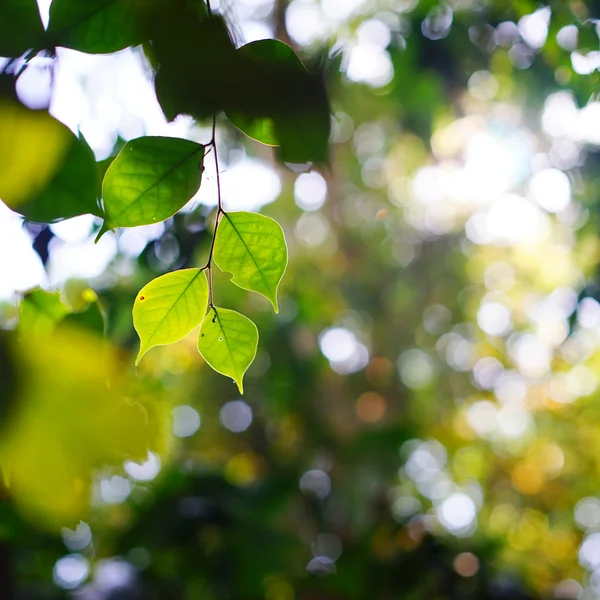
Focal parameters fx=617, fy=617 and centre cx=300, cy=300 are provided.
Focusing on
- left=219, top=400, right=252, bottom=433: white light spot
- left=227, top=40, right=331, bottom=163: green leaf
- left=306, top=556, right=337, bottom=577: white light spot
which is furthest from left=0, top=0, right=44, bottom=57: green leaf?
left=219, top=400, right=252, bottom=433: white light spot

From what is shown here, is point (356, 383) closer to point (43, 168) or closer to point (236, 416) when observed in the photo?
point (236, 416)

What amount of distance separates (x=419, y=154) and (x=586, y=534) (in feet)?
10.8

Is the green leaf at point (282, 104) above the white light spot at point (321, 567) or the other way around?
above

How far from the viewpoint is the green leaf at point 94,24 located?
442mm

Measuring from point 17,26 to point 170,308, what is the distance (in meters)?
0.22

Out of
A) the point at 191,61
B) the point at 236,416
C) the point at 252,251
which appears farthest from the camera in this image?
the point at 236,416

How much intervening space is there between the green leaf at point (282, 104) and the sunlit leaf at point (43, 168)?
4.2 inches

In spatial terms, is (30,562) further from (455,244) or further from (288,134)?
(455,244)

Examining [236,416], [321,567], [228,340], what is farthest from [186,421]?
[228,340]

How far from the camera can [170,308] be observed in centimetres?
49

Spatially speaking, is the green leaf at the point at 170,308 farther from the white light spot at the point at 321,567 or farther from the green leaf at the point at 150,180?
the white light spot at the point at 321,567

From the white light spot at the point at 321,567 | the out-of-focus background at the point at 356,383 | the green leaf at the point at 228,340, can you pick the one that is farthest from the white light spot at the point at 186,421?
the green leaf at the point at 228,340

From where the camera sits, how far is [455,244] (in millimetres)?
3279

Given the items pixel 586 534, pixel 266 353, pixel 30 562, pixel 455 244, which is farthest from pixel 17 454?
pixel 586 534
